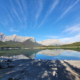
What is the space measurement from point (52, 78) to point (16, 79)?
5246 mm

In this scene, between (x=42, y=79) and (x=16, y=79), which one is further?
(x=42, y=79)

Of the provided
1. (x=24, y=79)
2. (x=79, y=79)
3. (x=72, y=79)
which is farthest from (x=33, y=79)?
(x=79, y=79)

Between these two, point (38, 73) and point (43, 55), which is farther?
point (43, 55)

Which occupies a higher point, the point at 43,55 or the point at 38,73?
the point at 43,55

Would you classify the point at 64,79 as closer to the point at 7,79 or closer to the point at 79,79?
the point at 79,79

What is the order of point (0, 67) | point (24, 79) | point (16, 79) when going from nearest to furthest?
point (16, 79)
point (24, 79)
point (0, 67)

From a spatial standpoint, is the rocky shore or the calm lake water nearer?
the rocky shore

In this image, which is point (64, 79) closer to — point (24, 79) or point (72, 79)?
point (72, 79)

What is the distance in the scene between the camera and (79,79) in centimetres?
988

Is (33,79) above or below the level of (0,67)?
below

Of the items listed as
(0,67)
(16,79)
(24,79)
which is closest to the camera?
(16,79)

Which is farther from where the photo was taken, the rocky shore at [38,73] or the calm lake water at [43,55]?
the calm lake water at [43,55]

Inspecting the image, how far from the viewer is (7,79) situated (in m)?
9.02

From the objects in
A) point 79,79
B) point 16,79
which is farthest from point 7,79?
point 79,79
